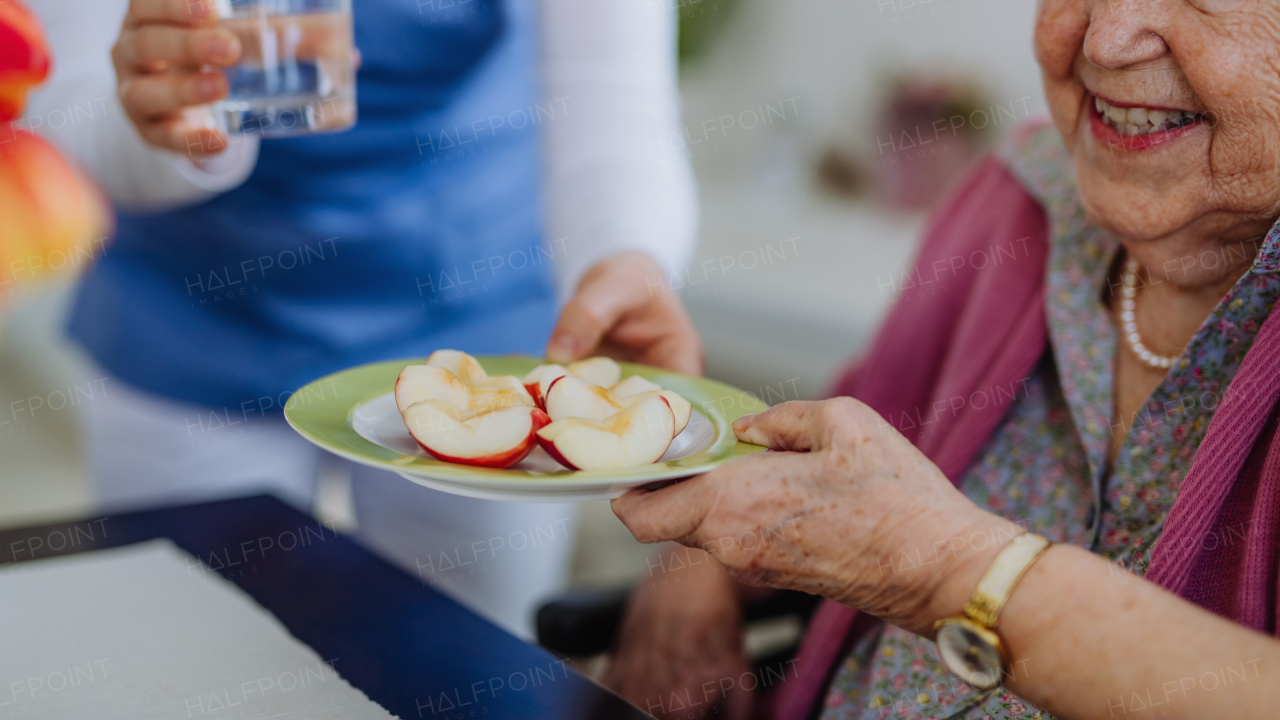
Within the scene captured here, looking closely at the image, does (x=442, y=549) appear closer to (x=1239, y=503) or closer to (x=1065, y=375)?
(x=1065, y=375)

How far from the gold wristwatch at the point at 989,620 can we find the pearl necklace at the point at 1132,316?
361 millimetres

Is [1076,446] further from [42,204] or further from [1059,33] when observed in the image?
[42,204]

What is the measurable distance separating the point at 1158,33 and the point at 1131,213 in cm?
15

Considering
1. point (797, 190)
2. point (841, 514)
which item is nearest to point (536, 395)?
point (841, 514)

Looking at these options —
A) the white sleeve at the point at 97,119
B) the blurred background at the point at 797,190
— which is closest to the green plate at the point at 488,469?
the white sleeve at the point at 97,119

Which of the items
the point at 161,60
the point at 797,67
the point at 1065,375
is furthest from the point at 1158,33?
the point at 797,67

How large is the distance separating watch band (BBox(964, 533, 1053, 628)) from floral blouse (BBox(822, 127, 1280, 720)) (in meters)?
0.20

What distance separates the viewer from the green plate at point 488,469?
24.6 inches

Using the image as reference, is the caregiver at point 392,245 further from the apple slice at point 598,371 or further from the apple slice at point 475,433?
the apple slice at point 475,433

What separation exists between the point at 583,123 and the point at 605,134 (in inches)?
1.3

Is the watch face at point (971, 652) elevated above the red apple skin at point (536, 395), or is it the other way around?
the red apple skin at point (536, 395)

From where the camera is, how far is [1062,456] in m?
0.97

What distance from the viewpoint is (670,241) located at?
1.26m

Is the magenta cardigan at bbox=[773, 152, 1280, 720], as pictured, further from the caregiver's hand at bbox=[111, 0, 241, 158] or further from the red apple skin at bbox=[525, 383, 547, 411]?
the caregiver's hand at bbox=[111, 0, 241, 158]
